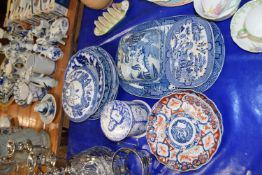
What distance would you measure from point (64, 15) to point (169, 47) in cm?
70

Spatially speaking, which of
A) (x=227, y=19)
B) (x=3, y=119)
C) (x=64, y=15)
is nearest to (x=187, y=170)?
(x=227, y=19)

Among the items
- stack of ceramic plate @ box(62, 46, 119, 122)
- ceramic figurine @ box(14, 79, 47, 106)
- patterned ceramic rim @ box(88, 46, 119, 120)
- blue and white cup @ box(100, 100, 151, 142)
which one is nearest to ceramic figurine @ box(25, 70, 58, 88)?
ceramic figurine @ box(14, 79, 47, 106)

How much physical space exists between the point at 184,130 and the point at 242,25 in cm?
33

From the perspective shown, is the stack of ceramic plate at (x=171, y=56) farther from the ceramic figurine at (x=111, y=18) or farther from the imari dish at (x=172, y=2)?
the ceramic figurine at (x=111, y=18)

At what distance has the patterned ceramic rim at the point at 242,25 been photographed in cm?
88

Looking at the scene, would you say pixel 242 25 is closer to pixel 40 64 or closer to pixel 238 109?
pixel 238 109

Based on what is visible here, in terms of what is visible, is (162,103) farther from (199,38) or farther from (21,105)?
(21,105)

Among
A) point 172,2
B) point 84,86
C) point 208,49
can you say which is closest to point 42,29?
point 84,86

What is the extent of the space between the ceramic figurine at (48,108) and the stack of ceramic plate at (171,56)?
0.45 m

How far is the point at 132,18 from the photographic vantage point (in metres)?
1.23

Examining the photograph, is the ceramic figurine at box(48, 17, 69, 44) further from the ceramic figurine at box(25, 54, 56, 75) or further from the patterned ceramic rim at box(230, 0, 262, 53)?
the patterned ceramic rim at box(230, 0, 262, 53)

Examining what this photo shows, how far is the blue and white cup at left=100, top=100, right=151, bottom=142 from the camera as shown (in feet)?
3.31

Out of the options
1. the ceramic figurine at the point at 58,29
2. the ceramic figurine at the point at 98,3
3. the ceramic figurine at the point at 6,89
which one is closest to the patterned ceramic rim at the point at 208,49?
the ceramic figurine at the point at 98,3

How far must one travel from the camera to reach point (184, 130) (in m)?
0.93
